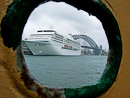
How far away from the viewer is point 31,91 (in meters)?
0.47

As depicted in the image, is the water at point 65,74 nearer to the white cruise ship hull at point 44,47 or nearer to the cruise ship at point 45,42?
the cruise ship at point 45,42

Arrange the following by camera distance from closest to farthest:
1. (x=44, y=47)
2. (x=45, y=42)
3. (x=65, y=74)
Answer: (x=65, y=74)
(x=45, y=42)
(x=44, y=47)

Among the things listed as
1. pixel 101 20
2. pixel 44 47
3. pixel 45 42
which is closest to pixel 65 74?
pixel 101 20

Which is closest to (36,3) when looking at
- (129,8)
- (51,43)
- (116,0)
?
(116,0)

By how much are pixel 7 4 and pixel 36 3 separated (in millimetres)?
95

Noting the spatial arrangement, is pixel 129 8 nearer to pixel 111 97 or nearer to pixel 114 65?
pixel 114 65

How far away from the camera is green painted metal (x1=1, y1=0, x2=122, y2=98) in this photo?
0.43 metres

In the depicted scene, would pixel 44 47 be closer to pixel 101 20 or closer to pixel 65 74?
pixel 65 74

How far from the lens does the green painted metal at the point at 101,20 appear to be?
43cm

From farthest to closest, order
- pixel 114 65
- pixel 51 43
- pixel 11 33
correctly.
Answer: pixel 51 43 → pixel 114 65 → pixel 11 33

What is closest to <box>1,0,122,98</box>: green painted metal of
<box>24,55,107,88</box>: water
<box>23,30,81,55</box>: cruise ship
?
<box>24,55,107,88</box>: water

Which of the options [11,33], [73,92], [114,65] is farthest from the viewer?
[114,65]

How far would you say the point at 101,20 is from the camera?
670 mm

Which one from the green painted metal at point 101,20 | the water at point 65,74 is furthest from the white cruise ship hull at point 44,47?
the green painted metal at point 101,20
